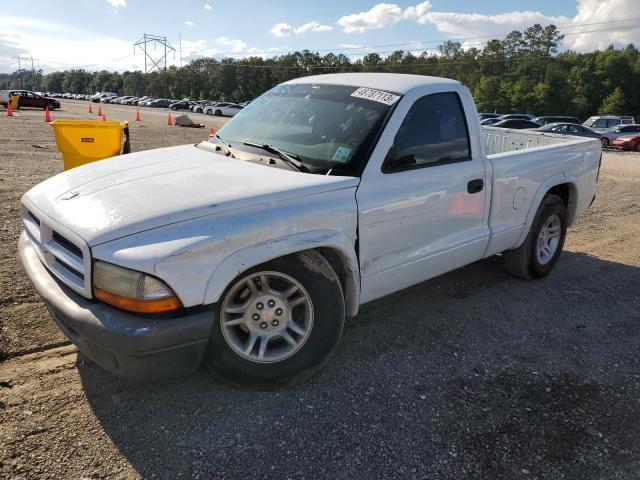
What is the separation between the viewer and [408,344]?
3.71 m

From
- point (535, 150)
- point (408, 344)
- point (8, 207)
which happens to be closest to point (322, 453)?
point (408, 344)

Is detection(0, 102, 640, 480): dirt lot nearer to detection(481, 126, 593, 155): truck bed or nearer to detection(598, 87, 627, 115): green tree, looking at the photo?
detection(481, 126, 593, 155): truck bed

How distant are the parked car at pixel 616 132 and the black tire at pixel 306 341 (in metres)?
27.2

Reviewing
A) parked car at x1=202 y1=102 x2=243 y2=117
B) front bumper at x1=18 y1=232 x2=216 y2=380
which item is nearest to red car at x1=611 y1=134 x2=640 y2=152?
front bumper at x1=18 y1=232 x2=216 y2=380

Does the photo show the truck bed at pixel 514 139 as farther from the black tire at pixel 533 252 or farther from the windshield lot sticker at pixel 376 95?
the windshield lot sticker at pixel 376 95

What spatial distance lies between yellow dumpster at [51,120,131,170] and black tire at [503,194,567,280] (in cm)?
460

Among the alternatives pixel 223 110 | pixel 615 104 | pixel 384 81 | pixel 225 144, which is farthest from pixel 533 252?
pixel 615 104

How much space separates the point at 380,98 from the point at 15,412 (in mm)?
2915

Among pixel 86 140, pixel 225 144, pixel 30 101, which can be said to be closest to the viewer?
pixel 225 144

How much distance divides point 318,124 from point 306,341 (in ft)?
5.02

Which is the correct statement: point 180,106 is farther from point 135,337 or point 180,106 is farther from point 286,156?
point 135,337

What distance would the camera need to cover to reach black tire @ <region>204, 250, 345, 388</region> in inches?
110

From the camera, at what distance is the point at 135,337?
2.40 metres

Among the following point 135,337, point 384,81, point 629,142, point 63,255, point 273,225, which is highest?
point 384,81
